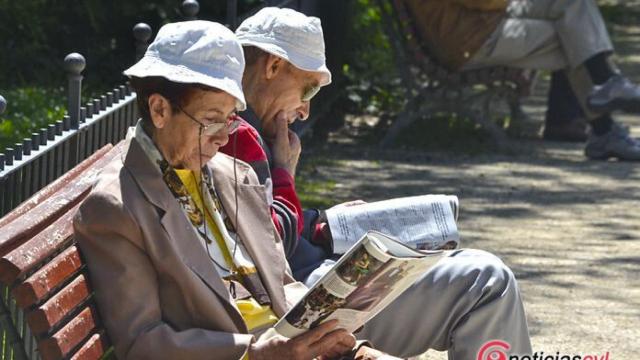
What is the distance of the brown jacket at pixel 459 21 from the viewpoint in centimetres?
931

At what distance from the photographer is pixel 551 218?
312 inches

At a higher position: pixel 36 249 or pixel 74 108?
pixel 36 249

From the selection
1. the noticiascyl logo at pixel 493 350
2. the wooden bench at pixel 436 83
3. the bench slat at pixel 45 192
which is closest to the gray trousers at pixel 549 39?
the wooden bench at pixel 436 83

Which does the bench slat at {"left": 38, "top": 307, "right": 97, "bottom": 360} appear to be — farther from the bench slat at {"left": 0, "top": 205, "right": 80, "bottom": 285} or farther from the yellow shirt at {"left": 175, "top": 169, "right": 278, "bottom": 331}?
the yellow shirt at {"left": 175, "top": 169, "right": 278, "bottom": 331}

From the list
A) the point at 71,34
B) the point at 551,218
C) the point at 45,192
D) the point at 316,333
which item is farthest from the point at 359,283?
the point at 71,34

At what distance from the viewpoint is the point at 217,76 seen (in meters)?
3.57

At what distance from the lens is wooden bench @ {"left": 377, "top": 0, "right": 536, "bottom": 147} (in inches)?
384

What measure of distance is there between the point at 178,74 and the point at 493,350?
3.95 ft

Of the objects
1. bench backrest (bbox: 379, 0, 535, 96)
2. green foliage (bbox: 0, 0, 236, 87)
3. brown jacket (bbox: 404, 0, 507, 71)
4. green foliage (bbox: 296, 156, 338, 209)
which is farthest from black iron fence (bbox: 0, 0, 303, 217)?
green foliage (bbox: 0, 0, 236, 87)

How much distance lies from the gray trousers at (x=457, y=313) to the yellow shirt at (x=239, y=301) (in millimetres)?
508

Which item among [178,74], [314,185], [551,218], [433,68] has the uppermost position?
[178,74]

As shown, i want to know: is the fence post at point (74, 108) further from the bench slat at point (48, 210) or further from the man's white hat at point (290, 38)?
the man's white hat at point (290, 38)

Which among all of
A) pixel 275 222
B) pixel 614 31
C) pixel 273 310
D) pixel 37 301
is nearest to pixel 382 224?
pixel 275 222

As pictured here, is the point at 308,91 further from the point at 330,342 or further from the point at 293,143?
the point at 330,342
